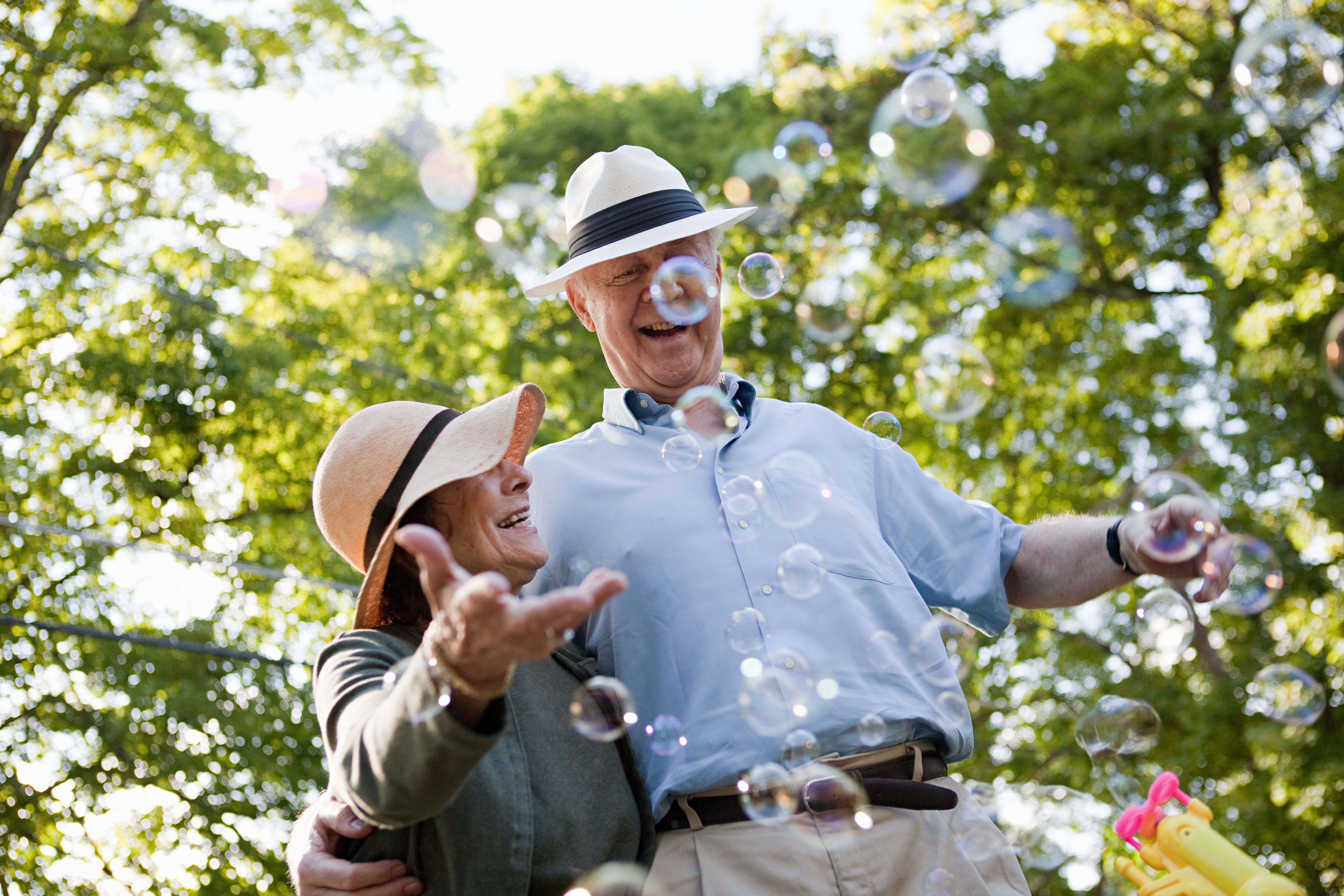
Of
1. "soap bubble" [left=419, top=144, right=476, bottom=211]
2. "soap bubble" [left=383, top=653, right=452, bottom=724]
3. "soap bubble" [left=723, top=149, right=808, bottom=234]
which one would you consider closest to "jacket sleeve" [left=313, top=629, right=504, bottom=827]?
"soap bubble" [left=383, top=653, right=452, bottom=724]

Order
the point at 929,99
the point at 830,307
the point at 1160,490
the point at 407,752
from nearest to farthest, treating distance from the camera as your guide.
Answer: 1. the point at 407,752
2. the point at 1160,490
3. the point at 929,99
4. the point at 830,307

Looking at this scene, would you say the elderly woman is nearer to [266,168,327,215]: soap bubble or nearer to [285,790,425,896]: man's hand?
[285,790,425,896]: man's hand

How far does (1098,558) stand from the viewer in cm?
249

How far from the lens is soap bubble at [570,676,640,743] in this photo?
206 centimetres

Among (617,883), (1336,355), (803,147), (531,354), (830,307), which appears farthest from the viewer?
(531,354)

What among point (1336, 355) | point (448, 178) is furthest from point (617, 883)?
point (448, 178)

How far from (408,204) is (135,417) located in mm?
3692

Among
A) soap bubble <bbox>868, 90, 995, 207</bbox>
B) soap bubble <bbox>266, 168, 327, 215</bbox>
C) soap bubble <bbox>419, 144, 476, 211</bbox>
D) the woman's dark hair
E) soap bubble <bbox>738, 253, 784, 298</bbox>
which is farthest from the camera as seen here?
soap bubble <bbox>419, 144, 476, 211</bbox>

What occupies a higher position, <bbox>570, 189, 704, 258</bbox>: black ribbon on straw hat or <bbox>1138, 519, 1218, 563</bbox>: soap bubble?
<bbox>570, 189, 704, 258</bbox>: black ribbon on straw hat

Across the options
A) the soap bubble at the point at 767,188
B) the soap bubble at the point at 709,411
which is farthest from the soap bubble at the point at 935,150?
the soap bubble at the point at 709,411

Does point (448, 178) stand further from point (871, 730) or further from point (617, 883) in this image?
point (617, 883)

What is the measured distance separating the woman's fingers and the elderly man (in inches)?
29.8

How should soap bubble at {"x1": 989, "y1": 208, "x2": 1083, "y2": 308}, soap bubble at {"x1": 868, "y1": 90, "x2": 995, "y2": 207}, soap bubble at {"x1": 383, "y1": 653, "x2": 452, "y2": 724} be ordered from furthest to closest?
soap bubble at {"x1": 989, "y1": 208, "x2": 1083, "y2": 308}
soap bubble at {"x1": 868, "y1": 90, "x2": 995, "y2": 207}
soap bubble at {"x1": 383, "y1": 653, "x2": 452, "y2": 724}

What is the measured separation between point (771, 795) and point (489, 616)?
92 centimetres
